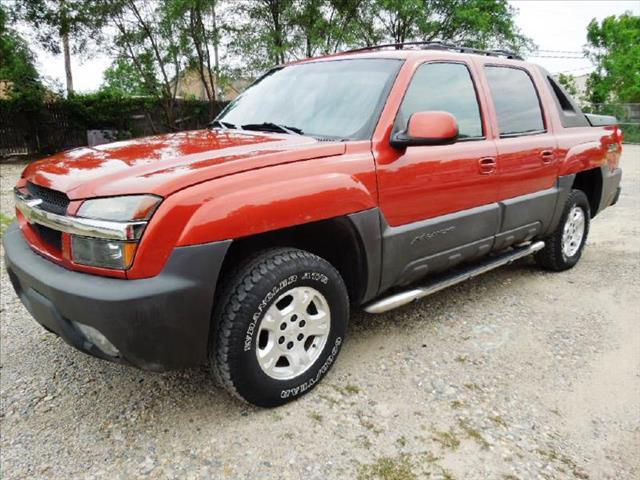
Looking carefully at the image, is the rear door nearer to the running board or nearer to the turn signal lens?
the running board

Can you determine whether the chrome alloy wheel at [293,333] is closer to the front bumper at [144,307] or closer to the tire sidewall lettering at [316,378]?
the tire sidewall lettering at [316,378]

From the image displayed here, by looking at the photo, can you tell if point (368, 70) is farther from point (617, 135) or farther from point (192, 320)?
point (617, 135)

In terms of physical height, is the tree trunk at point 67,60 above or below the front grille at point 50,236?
above

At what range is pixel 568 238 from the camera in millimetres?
4496

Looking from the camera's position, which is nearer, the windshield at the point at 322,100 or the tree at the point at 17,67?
the windshield at the point at 322,100

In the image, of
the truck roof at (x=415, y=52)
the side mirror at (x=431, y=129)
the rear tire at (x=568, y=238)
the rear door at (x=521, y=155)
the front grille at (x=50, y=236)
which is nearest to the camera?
the front grille at (x=50, y=236)

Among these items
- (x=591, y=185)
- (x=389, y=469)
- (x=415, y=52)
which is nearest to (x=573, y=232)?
(x=591, y=185)

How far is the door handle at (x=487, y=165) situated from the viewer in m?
3.23

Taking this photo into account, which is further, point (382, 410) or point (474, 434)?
point (382, 410)

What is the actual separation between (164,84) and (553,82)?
14.8 metres

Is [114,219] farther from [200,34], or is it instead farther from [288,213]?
[200,34]

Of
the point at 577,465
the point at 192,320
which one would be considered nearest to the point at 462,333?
the point at 577,465

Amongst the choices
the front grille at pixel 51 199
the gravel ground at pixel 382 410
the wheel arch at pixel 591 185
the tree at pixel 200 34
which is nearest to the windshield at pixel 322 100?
the front grille at pixel 51 199

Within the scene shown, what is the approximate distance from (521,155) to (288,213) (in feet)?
6.79
